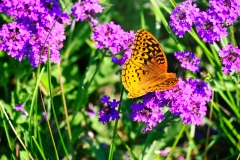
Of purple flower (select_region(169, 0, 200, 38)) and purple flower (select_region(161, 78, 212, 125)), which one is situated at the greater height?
purple flower (select_region(169, 0, 200, 38))

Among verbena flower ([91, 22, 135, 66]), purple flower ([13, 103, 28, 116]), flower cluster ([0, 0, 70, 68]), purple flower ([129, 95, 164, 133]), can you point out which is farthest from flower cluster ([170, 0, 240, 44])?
purple flower ([13, 103, 28, 116])

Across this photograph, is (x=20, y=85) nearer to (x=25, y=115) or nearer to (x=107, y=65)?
(x=25, y=115)

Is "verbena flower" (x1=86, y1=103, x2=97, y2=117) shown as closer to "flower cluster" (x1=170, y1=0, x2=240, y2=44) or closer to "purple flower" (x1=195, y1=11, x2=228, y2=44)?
"flower cluster" (x1=170, y1=0, x2=240, y2=44)

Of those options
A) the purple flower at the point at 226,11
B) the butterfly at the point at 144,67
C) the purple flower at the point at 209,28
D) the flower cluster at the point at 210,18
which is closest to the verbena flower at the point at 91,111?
the butterfly at the point at 144,67

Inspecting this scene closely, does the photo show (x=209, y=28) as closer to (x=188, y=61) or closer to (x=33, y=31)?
(x=188, y=61)

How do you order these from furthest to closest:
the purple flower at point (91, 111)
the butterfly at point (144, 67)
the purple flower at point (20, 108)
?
the purple flower at point (91, 111), the purple flower at point (20, 108), the butterfly at point (144, 67)

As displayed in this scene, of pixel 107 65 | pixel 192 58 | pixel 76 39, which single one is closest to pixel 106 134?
pixel 107 65

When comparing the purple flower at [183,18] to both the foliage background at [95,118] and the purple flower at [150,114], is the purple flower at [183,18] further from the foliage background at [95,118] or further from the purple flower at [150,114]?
the purple flower at [150,114]
